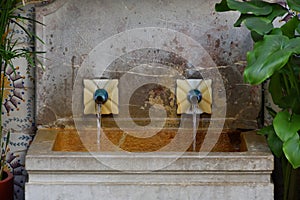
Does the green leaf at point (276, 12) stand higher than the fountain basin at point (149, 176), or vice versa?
the green leaf at point (276, 12)

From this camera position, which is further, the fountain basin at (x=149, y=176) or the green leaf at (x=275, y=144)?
the green leaf at (x=275, y=144)

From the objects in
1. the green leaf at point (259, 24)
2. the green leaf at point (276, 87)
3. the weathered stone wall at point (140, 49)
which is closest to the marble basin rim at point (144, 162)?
the green leaf at point (276, 87)

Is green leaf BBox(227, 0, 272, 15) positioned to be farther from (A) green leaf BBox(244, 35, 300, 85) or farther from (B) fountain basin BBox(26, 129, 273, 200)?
(B) fountain basin BBox(26, 129, 273, 200)

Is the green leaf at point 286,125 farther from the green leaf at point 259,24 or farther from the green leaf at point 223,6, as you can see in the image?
the green leaf at point 223,6

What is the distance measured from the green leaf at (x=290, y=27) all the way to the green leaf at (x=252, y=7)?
10 cm

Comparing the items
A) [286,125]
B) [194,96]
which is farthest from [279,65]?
[194,96]

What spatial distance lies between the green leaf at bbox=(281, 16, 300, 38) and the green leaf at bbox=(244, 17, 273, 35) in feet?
0.22

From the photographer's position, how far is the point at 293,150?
262cm

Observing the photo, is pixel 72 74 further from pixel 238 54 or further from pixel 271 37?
pixel 271 37

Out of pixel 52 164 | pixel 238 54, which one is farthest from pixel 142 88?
pixel 52 164

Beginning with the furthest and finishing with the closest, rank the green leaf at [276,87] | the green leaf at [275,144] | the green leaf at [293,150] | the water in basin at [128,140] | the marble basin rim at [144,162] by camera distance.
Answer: the water in basin at [128,140] < the green leaf at [276,87] < the green leaf at [275,144] < the marble basin rim at [144,162] < the green leaf at [293,150]

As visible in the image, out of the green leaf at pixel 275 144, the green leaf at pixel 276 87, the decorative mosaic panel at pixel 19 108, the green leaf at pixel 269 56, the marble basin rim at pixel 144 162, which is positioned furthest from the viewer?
the decorative mosaic panel at pixel 19 108

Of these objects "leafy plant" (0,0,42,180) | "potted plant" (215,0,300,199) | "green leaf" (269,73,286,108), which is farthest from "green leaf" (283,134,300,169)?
"leafy plant" (0,0,42,180)

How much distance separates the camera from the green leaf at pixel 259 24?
276 centimetres
